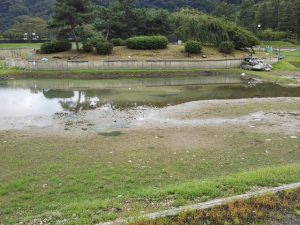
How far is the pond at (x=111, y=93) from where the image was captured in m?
19.5

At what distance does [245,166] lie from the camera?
10.2 metres

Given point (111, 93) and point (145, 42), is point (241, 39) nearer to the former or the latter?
point (145, 42)

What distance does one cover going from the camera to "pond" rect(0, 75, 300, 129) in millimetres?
19531

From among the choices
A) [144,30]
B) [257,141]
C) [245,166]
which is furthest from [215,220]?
[144,30]

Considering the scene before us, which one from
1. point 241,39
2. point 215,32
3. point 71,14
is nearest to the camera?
point 71,14

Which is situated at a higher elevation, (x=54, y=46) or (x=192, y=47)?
(x=54, y=46)

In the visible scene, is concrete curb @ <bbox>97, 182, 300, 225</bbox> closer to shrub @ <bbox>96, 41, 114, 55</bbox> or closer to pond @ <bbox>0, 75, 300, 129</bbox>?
pond @ <bbox>0, 75, 300, 129</bbox>

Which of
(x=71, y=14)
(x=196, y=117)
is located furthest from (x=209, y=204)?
(x=71, y=14)

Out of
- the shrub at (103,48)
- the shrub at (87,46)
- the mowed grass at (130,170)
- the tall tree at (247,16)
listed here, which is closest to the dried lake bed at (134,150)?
the mowed grass at (130,170)

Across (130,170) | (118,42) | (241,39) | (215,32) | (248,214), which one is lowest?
(130,170)

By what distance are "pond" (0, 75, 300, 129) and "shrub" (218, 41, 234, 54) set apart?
8984 millimetres

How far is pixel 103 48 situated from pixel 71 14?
5220 mm

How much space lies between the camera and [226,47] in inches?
1581

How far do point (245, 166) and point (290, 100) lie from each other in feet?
40.9
